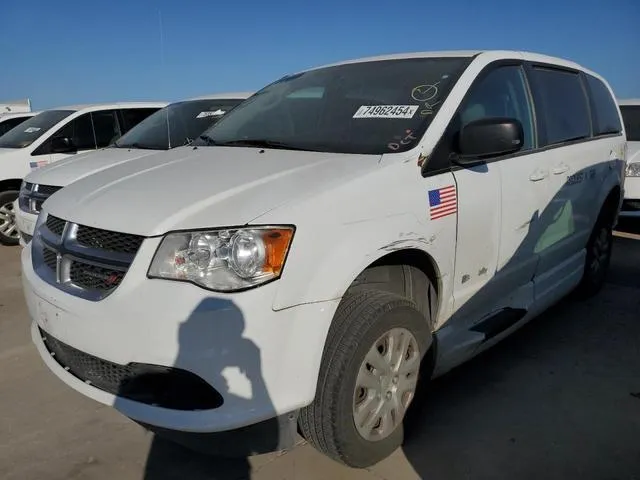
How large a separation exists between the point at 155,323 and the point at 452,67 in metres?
2.04

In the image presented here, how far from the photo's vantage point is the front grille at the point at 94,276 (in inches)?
83.7

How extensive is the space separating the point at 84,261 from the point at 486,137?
182cm

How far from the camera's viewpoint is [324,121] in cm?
305

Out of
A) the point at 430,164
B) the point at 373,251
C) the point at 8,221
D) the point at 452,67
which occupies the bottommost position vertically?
the point at 8,221

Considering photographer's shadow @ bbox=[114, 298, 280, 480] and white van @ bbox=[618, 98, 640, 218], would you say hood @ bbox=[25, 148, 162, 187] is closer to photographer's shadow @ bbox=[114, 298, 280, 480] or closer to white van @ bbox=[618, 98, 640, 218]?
photographer's shadow @ bbox=[114, 298, 280, 480]

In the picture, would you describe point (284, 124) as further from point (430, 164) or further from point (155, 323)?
point (155, 323)

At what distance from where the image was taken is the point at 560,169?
3.53m

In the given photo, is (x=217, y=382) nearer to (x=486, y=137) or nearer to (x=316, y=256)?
(x=316, y=256)

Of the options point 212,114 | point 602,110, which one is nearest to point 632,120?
point 602,110

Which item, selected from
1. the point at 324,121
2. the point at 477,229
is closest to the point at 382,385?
the point at 477,229

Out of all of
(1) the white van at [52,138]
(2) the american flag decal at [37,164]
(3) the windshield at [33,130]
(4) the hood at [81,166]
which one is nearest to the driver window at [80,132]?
(1) the white van at [52,138]

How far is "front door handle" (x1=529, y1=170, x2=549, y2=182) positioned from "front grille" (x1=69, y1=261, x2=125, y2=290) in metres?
2.29

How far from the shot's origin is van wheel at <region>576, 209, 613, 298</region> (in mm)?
4375

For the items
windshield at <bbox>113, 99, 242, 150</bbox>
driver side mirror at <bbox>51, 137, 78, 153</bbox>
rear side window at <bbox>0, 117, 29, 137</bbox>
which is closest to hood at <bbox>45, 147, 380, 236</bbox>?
windshield at <bbox>113, 99, 242, 150</bbox>
